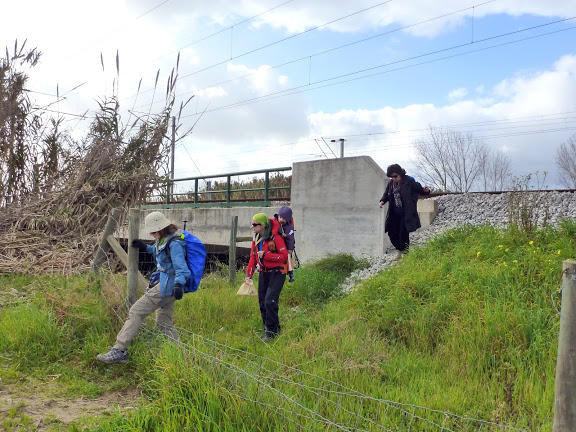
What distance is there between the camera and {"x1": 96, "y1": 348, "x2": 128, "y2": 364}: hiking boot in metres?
4.72

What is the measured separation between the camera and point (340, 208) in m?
10.4

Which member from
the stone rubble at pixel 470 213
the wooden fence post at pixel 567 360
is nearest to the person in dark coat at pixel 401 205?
the stone rubble at pixel 470 213

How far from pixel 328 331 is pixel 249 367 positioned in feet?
4.47

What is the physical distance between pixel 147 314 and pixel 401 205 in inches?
204

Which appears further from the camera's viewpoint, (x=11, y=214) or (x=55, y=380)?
(x=11, y=214)

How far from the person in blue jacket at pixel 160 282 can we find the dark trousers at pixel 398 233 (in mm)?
4896

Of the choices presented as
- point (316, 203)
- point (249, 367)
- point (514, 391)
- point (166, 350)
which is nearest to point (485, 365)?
point (514, 391)

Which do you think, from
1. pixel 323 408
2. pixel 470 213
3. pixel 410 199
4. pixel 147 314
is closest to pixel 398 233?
pixel 410 199

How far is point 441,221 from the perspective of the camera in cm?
994

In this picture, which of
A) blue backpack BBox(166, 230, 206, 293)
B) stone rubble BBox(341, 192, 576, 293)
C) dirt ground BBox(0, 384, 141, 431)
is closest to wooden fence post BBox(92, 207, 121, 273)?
blue backpack BBox(166, 230, 206, 293)

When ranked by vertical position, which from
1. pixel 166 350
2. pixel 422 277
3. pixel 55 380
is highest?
pixel 422 277

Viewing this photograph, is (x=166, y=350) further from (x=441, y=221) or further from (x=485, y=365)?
(x=441, y=221)

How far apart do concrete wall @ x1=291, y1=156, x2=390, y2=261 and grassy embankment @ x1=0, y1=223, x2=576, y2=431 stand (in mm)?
2382

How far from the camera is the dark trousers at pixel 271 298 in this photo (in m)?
6.05
